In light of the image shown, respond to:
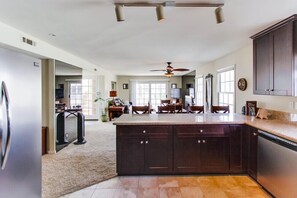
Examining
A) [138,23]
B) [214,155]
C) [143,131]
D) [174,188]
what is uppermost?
[138,23]

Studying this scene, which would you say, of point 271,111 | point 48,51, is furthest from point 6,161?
point 271,111

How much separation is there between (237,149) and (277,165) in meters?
0.92

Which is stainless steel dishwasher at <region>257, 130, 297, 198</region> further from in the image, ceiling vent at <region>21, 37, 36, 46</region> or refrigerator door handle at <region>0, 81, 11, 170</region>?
ceiling vent at <region>21, 37, 36, 46</region>

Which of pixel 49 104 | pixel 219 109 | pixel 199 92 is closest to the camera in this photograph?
pixel 49 104

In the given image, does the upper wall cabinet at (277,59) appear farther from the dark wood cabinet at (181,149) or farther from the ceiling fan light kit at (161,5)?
the ceiling fan light kit at (161,5)

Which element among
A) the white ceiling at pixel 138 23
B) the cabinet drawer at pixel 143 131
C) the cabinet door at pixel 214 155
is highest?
the white ceiling at pixel 138 23

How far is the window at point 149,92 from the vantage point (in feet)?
45.9

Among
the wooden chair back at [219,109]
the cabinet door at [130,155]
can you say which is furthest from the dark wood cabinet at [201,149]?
the wooden chair back at [219,109]

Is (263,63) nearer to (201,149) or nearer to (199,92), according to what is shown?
(201,149)

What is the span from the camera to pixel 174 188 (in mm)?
3195

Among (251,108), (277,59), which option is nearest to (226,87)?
(251,108)

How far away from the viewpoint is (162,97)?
46.0 feet

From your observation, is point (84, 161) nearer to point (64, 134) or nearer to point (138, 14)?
point (64, 134)

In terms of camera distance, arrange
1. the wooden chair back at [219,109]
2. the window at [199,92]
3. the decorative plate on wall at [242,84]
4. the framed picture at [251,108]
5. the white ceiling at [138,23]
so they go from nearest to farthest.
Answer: the white ceiling at [138,23]
the framed picture at [251,108]
the decorative plate on wall at [242,84]
the wooden chair back at [219,109]
the window at [199,92]
